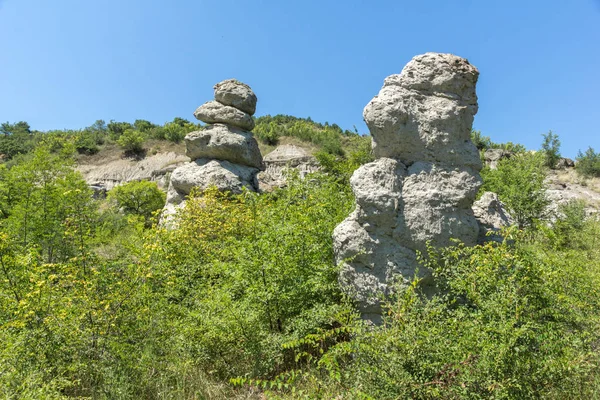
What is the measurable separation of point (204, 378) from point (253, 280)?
4.49 ft

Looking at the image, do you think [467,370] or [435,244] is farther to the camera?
[435,244]

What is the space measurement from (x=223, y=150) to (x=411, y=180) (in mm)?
9136

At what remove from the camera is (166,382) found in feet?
14.4

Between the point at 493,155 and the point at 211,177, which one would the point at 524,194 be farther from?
the point at 493,155

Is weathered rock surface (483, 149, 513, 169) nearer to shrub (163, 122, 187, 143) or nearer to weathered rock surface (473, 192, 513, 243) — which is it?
weathered rock surface (473, 192, 513, 243)

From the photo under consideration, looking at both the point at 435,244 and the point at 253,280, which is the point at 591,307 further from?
the point at 253,280

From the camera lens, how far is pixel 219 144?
13.3 meters

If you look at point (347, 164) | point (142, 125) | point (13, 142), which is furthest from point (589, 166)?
point (13, 142)

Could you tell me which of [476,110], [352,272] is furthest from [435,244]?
[476,110]

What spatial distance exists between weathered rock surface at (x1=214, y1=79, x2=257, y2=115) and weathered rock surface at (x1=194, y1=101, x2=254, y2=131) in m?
0.26

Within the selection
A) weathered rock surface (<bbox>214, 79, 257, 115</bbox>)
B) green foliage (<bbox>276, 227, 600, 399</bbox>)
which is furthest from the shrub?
green foliage (<bbox>276, 227, 600, 399</bbox>)

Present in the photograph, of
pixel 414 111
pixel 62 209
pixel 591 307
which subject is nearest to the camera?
pixel 591 307

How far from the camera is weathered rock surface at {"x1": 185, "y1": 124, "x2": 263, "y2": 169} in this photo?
13.4 metres

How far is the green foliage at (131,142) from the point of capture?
36906 millimetres
